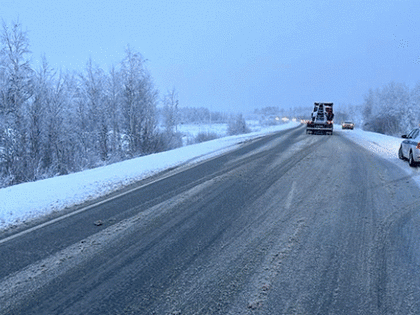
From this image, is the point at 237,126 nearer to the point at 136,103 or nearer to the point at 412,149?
the point at 136,103

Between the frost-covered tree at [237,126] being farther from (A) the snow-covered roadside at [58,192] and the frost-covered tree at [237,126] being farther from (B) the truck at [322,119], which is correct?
(A) the snow-covered roadside at [58,192]

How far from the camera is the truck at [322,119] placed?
96.8ft

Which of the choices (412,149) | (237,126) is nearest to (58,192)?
(412,149)

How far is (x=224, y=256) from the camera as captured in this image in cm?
356

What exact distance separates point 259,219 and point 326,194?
2.46 metres

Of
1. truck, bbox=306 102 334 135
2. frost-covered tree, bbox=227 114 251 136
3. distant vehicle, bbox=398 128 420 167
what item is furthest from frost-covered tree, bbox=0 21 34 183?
frost-covered tree, bbox=227 114 251 136

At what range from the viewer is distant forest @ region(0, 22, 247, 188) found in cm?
1587

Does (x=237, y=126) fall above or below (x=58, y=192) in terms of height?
above

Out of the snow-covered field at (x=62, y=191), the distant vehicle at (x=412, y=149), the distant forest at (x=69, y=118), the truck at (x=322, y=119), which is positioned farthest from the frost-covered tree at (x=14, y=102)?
the truck at (x=322, y=119)

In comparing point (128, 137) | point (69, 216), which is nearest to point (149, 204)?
point (69, 216)

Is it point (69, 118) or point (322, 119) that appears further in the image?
point (322, 119)

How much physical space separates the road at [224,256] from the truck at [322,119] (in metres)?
24.3

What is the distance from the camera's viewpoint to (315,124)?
97.8 ft

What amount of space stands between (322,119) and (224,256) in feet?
96.9
